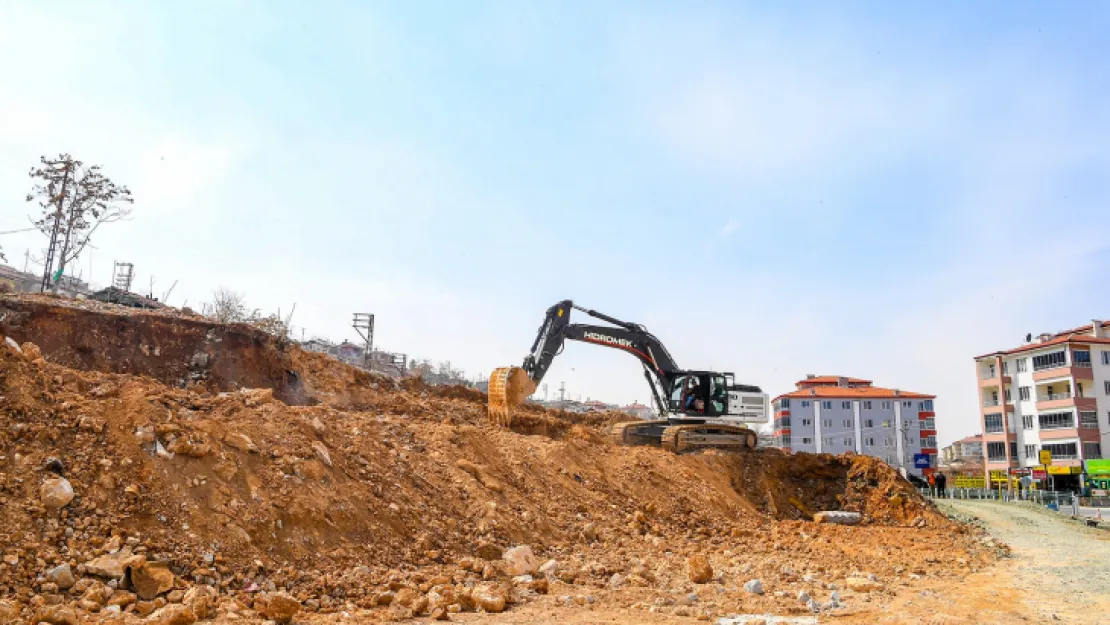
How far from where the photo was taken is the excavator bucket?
16.7m

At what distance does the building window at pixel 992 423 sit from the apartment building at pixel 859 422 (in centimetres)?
1404

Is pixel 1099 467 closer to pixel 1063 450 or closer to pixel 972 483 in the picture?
pixel 972 483

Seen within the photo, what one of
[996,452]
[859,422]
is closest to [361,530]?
[996,452]

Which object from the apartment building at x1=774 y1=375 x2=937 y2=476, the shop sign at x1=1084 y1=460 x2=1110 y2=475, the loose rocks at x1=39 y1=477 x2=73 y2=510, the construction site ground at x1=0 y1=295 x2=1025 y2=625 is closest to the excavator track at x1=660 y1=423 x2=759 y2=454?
the construction site ground at x1=0 y1=295 x2=1025 y2=625

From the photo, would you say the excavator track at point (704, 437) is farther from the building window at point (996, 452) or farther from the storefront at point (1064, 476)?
the building window at point (996, 452)

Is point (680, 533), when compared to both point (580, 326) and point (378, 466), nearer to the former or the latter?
point (378, 466)

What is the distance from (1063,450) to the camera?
42.6m

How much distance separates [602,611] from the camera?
7.27 m

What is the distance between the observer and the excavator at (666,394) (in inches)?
712

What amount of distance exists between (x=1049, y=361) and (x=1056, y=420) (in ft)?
12.1

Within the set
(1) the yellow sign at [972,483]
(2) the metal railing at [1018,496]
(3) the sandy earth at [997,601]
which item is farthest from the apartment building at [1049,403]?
(3) the sandy earth at [997,601]

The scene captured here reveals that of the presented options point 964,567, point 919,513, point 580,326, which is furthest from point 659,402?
point 964,567

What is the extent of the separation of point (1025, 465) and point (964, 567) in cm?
4114

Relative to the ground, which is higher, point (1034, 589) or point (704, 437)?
point (704, 437)
